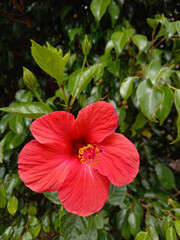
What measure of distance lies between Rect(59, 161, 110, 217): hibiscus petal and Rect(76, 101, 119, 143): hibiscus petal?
13cm

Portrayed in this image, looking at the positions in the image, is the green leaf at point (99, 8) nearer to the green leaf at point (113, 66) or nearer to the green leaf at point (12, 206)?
the green leaf at point (113, 66)

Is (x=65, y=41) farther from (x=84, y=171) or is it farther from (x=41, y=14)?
(x=84, y=171)

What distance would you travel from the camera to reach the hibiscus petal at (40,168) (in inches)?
22.6

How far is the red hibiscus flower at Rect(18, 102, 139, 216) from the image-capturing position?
1.90ft

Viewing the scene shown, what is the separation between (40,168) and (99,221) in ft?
1.81

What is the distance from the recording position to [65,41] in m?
1.12

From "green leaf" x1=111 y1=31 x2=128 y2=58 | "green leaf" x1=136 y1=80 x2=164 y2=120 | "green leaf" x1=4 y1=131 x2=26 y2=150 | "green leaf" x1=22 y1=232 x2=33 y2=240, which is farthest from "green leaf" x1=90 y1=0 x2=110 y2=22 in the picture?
"green leaf" x1=22 y1=232 x2=33 y2=240

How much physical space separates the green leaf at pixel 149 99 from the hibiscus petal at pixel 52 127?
0.99 ft

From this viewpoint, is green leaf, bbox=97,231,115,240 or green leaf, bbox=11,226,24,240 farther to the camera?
green leaf, bbox=97,231,115,240

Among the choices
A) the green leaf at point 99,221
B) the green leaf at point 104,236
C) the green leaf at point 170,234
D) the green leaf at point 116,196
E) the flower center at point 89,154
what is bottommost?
the green leaf at point 104,236

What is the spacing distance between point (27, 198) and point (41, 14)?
1.07 meters

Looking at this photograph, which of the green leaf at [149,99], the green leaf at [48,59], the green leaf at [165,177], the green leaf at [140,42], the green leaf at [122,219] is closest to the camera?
the green leaf at [48,59]

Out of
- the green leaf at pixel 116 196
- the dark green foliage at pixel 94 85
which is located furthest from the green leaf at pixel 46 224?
the green leaf at pixel 116 196

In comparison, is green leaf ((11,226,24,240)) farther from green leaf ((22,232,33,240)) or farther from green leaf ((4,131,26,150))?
green leaf ((4,131,26,150))
